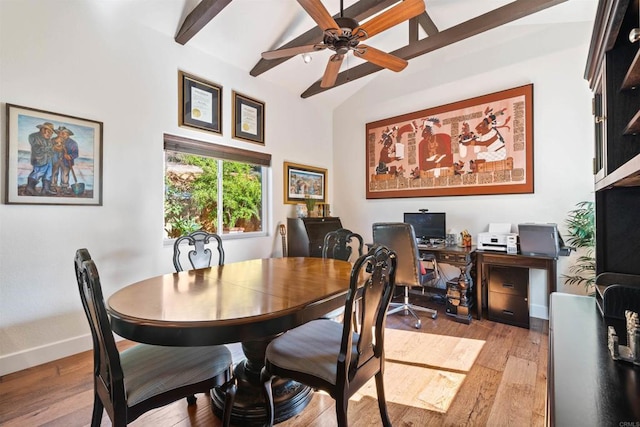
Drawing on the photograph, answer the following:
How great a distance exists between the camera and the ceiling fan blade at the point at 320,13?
1.80 m

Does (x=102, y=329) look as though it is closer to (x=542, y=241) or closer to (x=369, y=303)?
(x=369, y=303)

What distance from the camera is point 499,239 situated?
10.3 feet

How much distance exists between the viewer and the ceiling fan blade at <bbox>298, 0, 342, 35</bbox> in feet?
5.90

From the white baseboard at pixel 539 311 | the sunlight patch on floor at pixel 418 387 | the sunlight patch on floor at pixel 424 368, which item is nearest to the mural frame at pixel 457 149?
the white baseboard at pixel 539 311

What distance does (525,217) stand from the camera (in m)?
3.31

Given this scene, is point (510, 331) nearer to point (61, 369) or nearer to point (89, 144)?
point (61, 369)

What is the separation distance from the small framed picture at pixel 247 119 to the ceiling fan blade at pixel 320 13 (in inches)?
76.9

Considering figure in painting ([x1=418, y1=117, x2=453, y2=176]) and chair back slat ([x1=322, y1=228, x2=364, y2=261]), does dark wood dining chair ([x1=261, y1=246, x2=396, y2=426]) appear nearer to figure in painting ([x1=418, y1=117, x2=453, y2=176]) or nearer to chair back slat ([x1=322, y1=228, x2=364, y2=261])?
chair back slat ([x1=322, y1=228, x2=364, y2=261])

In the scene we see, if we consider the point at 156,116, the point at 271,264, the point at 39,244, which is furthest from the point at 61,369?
the point at 156,116

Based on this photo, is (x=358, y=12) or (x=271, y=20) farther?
(x=271, y=20)

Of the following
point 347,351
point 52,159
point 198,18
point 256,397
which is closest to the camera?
point 347,351

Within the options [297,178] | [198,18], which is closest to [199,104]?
[198,18]

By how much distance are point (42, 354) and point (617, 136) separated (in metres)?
3.83

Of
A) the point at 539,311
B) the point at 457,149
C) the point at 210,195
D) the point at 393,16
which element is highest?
the point at 393,16
